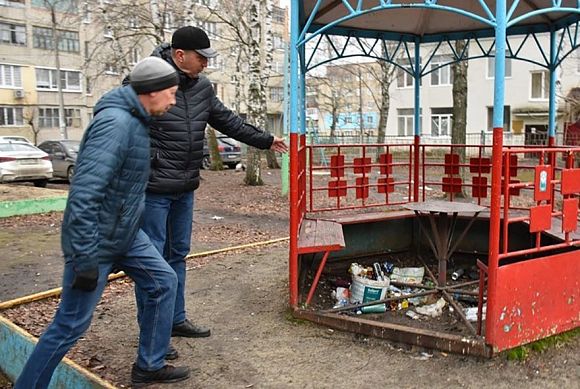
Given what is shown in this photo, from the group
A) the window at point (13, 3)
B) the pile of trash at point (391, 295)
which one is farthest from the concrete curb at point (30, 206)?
the window at point (13, 3)

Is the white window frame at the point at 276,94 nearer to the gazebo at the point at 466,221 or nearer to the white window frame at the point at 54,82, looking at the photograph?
the white window frame at the point at 54,82

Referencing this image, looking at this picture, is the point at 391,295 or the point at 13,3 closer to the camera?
the point at 391,295

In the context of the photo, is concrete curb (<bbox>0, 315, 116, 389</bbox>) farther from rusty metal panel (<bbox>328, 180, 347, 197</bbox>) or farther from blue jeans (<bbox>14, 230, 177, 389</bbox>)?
rusty metal panel (<bbox>328, 180, 347, 197</bbox>)

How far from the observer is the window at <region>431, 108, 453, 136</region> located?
38594 mm

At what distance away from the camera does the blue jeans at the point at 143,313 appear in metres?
3.02

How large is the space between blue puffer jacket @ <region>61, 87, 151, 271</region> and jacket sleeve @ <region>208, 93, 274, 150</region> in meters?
1.13

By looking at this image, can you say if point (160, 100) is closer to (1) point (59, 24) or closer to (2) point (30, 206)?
(2) point (30, 206)

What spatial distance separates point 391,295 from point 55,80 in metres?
41.6

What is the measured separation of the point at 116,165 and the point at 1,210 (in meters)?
9.34

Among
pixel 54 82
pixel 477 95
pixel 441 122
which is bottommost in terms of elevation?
pixel 441 122

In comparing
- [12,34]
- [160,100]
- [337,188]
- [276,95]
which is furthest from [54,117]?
[160,100]

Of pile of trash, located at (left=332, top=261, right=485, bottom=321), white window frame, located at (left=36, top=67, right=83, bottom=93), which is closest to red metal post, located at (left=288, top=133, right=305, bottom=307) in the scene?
pile of trash, located at (left=332, top=261, right=485, bottom=321)

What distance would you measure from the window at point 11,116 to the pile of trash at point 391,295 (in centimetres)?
3889

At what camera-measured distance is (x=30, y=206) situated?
11.4 m
